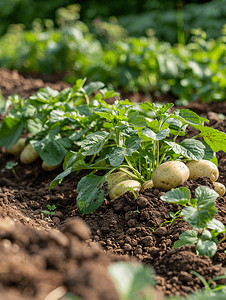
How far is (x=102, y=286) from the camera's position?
37.5 inches

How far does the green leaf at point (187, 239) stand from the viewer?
5.14ft

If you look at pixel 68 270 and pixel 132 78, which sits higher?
pixel 68 270

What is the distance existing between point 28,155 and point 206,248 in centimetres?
215

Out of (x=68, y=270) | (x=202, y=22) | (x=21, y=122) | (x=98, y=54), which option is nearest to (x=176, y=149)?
(x=68, y=270)

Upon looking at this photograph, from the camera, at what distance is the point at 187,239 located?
157 cm

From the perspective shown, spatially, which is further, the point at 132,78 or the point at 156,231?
the point at 132,78

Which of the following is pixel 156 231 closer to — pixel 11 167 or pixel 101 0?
pixel 11 167

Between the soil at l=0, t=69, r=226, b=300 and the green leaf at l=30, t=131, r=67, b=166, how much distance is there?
0.88 ft

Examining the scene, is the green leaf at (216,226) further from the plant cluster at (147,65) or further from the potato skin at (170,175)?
the plant cluster at (147,65)

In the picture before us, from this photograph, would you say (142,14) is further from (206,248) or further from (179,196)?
(206,248)

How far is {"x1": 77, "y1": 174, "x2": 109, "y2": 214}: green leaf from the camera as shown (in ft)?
6.72

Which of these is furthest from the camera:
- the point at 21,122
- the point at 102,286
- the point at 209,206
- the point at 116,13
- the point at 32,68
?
the point at 116,13

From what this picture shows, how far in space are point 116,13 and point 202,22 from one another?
3.73 m

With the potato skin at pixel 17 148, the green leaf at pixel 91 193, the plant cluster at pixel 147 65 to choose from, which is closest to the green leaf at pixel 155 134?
the green leaf at pixel 91 193
